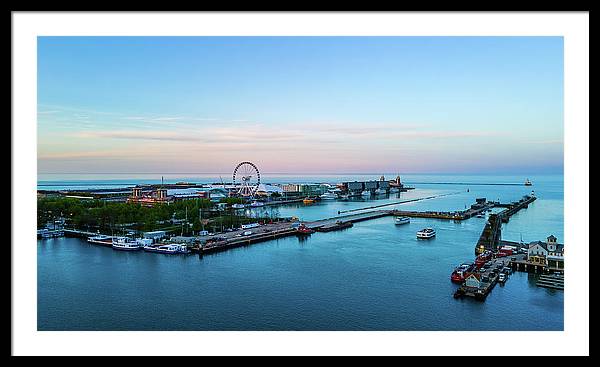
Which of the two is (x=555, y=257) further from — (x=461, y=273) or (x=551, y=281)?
(x=461, y=273)

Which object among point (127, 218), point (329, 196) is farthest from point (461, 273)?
point (329, 196)

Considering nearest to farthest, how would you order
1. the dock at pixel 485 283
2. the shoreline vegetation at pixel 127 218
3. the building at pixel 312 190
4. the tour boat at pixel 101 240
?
the dock at pixel 485 283
the tour boat at pixel 101 240
the shoreline vegetation at pixel 127 218
the building at pixel 312 190

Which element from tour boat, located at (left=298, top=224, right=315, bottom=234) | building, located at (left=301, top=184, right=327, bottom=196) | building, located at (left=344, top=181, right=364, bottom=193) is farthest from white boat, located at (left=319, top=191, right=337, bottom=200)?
tour boat, located at (left=298, top=224, right=315, bottom=234)

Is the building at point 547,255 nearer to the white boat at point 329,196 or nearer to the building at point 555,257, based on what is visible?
the building at point 555,257

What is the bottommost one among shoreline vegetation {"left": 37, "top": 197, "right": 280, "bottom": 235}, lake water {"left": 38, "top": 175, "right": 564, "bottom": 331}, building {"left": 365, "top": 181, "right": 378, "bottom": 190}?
lake water {"left": 38, "top": 175, "right": 564, "bottom": 331}

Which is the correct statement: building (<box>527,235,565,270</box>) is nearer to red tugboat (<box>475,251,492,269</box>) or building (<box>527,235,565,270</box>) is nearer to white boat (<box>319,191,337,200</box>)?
red tugboat (<box>475,251,492,269</box>)

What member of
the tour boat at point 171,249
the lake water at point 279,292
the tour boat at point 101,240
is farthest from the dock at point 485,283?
the tour boat at point 101,240
